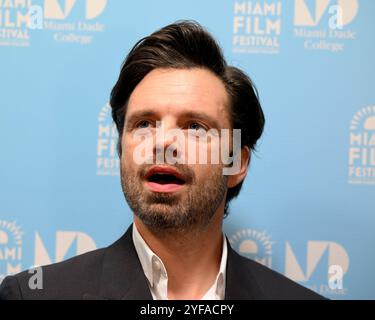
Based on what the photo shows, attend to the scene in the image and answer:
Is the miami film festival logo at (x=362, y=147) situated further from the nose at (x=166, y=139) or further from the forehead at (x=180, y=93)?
the nose at (x=166, y=139)

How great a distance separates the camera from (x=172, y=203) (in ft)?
3.27

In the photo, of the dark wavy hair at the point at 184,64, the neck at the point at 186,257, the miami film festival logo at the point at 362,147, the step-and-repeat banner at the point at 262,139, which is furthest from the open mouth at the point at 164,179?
the miami film festival logo at the point at 362,147

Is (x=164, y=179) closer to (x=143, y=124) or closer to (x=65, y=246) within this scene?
(x=143, y=124)

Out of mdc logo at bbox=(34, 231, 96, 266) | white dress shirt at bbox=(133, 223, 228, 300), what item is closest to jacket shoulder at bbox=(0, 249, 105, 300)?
white dress shirt at bbox=(133, 223, 228, 300)

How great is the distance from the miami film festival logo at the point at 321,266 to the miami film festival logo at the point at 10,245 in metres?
0.86

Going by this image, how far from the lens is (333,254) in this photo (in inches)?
52.7

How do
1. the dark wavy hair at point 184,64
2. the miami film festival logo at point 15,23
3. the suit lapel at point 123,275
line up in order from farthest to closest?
the miami film festival logo at point 15,23, the dark wavy hair at point 184,64, the suit lapel at point 123,275

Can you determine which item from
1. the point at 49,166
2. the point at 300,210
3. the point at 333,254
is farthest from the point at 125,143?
the point at 333,254

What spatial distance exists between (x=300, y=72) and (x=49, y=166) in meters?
0.85

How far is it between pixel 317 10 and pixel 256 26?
0.20 m

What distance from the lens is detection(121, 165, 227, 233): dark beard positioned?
1.00 m

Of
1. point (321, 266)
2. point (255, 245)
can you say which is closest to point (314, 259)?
point (321, 266)

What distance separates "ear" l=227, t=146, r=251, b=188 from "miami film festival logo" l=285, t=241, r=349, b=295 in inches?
11.7

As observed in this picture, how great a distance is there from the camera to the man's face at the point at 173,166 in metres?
1.00
